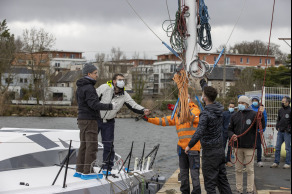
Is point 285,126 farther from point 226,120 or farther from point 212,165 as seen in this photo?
point 212,165

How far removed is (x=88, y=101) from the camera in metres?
6.78

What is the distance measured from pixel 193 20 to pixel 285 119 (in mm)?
4841

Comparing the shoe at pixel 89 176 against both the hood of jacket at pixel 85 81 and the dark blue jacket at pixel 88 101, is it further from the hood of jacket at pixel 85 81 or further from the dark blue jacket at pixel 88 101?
the hood of jacket at pixel 85 81

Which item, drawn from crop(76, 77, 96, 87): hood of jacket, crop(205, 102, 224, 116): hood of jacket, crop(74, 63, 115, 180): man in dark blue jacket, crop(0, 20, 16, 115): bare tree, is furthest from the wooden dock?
crop(0, 20, 16, 115): bare tree

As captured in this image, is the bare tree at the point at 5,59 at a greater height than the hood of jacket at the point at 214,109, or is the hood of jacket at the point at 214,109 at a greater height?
the bare tree at the point at 5,59

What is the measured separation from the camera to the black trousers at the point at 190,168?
6824mm

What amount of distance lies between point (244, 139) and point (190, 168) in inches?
55.6

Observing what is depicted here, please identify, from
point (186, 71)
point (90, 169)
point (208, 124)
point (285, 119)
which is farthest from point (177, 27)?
point (285, 119)

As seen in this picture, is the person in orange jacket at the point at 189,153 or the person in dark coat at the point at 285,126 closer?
the person in orange jacket at the point at 189,153

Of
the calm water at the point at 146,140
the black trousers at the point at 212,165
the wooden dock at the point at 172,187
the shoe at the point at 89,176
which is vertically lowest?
the calm water at the point at 146,140

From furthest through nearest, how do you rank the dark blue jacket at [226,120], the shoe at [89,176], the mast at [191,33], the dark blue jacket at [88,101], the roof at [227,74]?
the roof at [227,74] < the dark blue jacket at [226,120] < the mast at [191,33] < the shoe at [89,176] < the dark blue jacket at [88,101]

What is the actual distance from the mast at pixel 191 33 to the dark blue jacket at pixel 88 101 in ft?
6.13

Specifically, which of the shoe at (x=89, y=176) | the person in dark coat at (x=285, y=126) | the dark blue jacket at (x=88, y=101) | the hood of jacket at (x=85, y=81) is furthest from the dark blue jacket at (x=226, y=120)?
the hood of jacket at (x=85, y=81)

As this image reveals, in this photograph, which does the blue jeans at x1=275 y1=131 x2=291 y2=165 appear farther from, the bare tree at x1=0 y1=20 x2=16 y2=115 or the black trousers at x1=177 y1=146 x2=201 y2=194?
the bare tree at x1=0 y1=20 x2=16 y2=115
